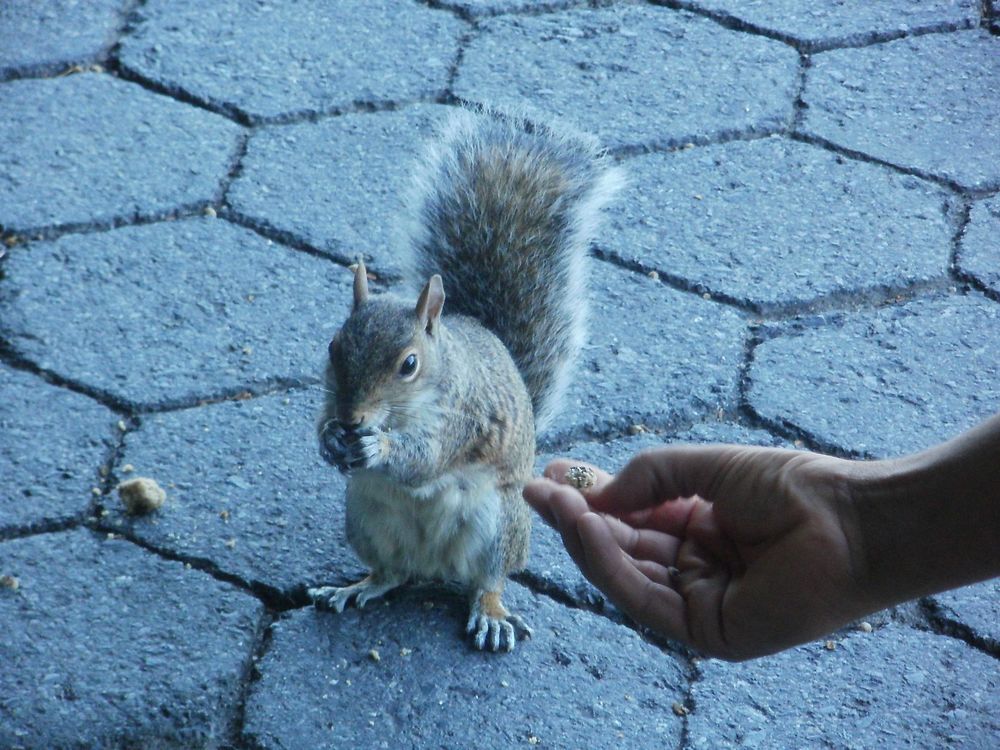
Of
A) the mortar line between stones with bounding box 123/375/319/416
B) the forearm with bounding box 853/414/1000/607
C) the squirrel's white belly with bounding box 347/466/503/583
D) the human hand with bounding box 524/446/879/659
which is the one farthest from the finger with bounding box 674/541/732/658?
the mortar line between stones with bounding box 123/375/319/416

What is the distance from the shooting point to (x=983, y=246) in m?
1.89

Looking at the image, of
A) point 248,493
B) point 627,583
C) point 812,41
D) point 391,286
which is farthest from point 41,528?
point 812,41

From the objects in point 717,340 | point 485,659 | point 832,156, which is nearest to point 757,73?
point 832,156

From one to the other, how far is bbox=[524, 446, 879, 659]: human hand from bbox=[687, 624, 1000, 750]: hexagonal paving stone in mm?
214

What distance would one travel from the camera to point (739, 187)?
6.50ft

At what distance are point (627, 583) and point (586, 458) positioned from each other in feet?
1.59

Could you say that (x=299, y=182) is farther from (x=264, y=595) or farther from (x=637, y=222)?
(x=264, y=595)

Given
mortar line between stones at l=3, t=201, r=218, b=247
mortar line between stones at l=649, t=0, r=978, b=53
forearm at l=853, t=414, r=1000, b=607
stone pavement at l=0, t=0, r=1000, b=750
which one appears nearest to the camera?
forearm at l=853, t=414, r=1000, b=607

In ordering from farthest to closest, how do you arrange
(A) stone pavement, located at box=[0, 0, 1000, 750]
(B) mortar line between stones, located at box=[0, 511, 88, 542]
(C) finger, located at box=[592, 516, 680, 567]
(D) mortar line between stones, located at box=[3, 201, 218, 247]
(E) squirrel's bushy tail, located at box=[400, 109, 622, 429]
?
(D) mortar line between stones, located at box=[3, 201, 218, 247] < (E) squirrel's bushy tail, located at box=[400, 109, 622, 429] < (B) mortar line between stones, located at box=[0, 511, 88, 542] < (A) stone pavement, located at box=[0, 0, 1000, 750] < (C) finger, located at box=[592, 516, 680, 567]

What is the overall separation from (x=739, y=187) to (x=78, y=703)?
1.21 meters

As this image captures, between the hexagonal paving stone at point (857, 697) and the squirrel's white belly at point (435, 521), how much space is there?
260mm

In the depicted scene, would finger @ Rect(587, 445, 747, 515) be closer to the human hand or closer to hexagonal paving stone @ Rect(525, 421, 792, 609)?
the human hand

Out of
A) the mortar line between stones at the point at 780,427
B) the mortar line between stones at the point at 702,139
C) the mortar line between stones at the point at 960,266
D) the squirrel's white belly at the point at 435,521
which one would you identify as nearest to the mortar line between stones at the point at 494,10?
the mortar line between stones at the point at 702,139

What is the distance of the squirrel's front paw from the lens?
1237 millimetres
